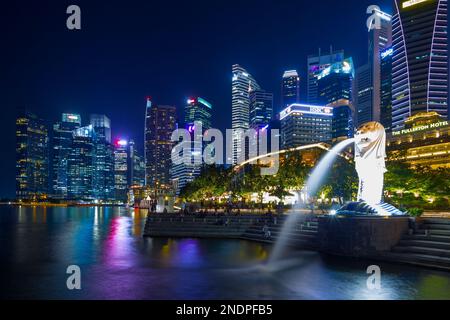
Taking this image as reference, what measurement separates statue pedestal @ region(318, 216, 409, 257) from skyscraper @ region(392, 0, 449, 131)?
154672 millimetres

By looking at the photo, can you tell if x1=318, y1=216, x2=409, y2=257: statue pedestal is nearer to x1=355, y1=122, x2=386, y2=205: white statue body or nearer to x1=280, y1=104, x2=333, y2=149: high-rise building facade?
x1=355, y1=122, x2=386, y2=205: white statue body

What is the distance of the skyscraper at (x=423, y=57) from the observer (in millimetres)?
156125

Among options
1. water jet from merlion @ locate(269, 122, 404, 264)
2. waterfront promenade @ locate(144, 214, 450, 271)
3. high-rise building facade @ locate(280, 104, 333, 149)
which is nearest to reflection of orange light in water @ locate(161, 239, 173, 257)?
waterfront promenade @ locate(144, 214, 450, 271)

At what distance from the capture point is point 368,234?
75.8 ft

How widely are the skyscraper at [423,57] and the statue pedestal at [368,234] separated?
154672mm

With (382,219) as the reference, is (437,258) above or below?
below

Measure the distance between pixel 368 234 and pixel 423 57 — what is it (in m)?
158

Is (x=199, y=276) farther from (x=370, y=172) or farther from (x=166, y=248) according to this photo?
(x=370, y=172)

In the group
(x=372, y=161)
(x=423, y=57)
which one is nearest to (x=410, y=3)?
(x=423, y=57)
